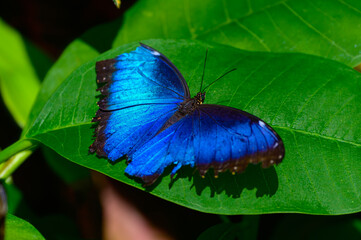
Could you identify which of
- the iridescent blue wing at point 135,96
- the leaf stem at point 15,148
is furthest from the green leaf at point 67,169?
Answer: the iridescent blue wing at point 135,96

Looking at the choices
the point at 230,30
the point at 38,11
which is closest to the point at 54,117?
the point at 230,30

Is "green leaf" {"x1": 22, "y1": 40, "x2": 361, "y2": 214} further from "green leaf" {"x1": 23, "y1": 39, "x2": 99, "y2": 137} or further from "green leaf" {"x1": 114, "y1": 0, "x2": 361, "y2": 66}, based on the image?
"green leaf" {"x1": 23, "y1": 39, "x2": 99, "y2": 137}

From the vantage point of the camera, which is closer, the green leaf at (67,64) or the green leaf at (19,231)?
the green leaf at (19,231)

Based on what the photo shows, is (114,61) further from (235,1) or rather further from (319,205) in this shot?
(319,205)

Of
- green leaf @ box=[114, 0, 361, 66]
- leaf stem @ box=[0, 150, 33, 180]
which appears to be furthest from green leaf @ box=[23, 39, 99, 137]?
leaf stem @ box=[0, 150, 33, 180]

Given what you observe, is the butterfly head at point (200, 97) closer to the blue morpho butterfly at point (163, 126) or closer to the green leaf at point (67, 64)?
the blue morpho butterfly at point (163, 126)

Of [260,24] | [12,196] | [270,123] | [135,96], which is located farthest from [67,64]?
[270,123]

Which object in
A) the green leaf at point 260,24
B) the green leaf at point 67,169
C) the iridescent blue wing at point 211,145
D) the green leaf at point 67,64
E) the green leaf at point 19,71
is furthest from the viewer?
the green leaf at point 19,71
